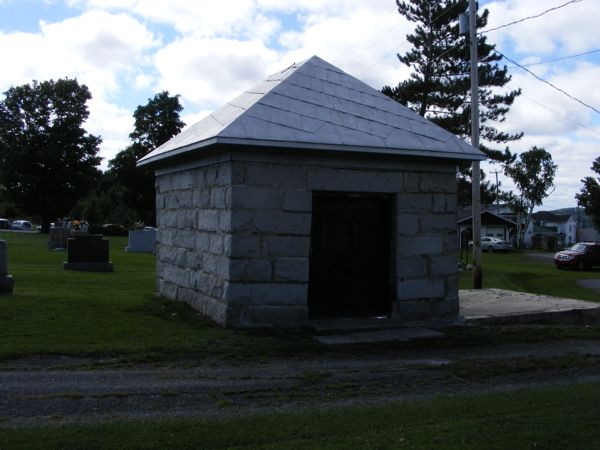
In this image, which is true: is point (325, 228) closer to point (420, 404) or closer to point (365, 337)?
point (365, 337)

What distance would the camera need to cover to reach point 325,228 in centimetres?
977

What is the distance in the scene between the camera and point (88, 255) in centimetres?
1939

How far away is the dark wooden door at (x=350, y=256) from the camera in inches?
384

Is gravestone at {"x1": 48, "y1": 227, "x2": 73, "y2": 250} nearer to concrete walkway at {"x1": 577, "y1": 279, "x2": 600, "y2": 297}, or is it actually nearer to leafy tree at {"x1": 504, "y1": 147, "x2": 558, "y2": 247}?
concrete walkway at {"x1": 577, "y1": 279, "x2": 600, "y2": 297}

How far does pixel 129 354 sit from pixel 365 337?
3125mm

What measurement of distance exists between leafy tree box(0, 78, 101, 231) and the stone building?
53015mm

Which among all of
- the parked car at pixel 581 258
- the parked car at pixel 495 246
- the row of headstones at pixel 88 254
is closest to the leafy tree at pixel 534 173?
the parked car at pixel 495 246

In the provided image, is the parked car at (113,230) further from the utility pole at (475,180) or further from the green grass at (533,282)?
the utility pole at (475,180)

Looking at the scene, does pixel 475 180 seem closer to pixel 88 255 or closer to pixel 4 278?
pixel 88 255

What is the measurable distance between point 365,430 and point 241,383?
6.13 ft

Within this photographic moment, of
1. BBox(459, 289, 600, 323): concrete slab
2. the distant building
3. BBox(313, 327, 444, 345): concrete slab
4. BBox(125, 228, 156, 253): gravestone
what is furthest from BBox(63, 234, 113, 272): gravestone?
the distant building

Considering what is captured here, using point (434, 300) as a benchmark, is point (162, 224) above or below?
above

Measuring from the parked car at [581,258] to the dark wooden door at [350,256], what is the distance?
107 feet

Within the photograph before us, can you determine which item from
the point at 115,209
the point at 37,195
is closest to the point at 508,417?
the point at 37,195
